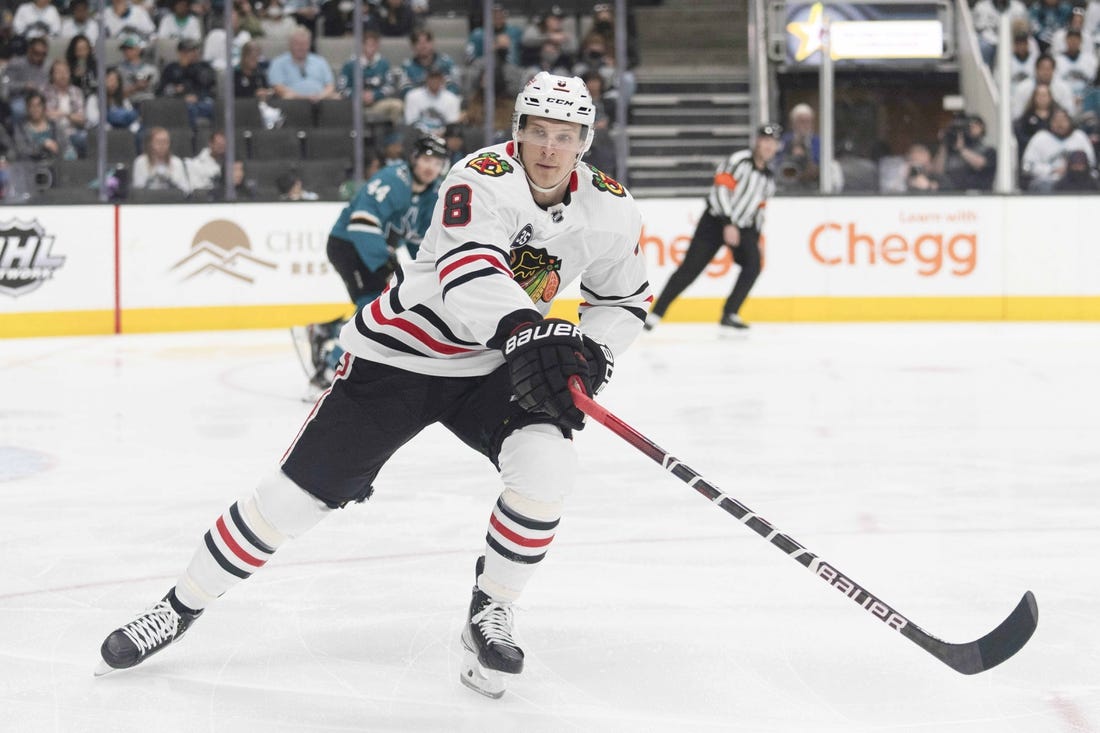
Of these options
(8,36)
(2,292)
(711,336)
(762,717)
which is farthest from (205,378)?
(762,717)

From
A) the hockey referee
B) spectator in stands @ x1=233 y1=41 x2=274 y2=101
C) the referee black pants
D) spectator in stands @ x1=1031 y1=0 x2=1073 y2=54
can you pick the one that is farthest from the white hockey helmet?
spectator in stands @ x1=1031 y1=0 x2=1073 y2=54

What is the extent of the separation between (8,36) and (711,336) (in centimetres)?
483

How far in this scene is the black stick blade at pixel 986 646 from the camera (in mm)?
2486

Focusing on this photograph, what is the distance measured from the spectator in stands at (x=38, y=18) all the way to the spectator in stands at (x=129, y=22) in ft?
1.06

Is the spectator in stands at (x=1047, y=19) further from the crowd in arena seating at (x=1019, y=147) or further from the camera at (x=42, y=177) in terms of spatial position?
the camera at (x=42, y=177)

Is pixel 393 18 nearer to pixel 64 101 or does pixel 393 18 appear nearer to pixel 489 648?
pixel 64 101

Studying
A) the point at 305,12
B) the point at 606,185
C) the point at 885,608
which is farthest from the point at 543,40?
the point at 885,608

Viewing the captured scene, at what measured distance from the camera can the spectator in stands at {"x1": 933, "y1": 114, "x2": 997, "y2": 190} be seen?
378 inches

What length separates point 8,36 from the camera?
995 centimetres

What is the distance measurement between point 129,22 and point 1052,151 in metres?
5.92

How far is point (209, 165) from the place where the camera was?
29.8 feet

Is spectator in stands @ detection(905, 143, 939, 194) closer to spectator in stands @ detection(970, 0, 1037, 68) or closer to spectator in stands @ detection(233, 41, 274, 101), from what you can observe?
spectator in stands @ detection(970, 0, 1037, 68)

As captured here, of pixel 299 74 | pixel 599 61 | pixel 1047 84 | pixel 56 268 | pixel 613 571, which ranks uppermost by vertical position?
pixel 599 61

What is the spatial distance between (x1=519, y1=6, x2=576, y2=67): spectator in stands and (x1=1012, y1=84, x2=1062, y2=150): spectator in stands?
297cm
